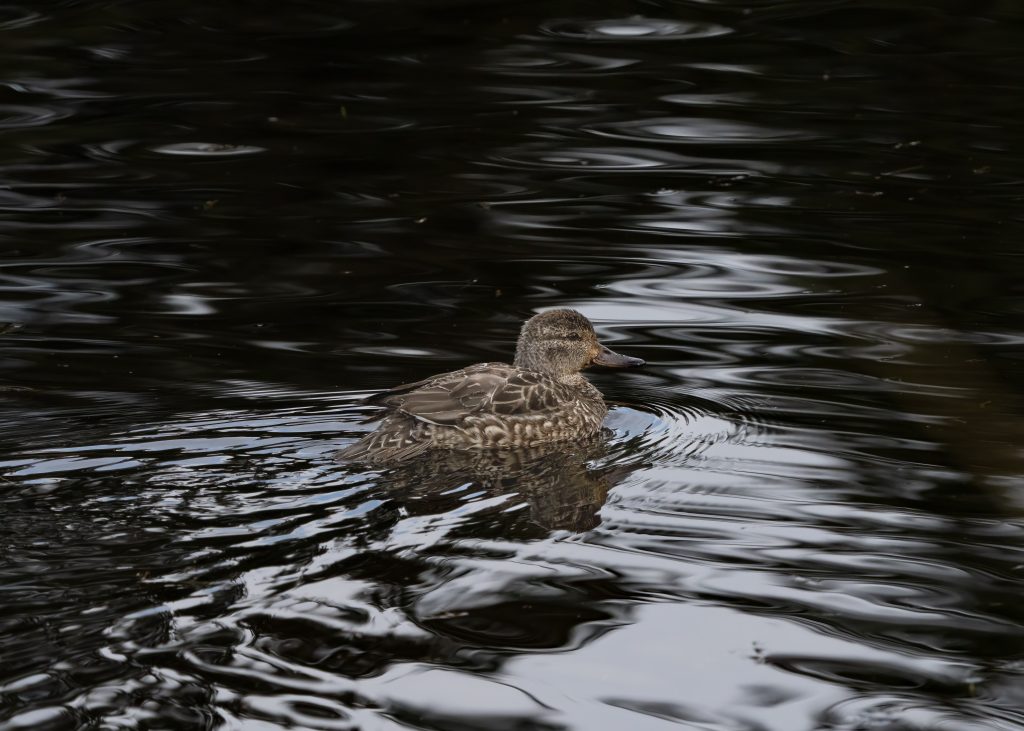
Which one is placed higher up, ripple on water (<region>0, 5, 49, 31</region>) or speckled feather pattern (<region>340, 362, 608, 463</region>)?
ripple on water (<region>0, 5, 49, 31</region>)

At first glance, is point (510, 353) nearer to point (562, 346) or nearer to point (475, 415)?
point (562, 346)

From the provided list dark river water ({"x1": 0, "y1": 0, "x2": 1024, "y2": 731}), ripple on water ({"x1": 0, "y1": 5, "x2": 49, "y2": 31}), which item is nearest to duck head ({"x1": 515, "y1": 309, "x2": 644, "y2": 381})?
dark river water ({"x1": 0, "y1": 0, "x2": 1024, "y2": 731})

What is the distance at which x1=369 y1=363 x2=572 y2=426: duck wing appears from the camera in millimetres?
7168

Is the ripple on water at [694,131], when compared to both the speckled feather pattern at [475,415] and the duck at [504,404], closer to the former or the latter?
the duck at [504,404]

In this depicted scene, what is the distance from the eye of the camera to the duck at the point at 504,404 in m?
7.12

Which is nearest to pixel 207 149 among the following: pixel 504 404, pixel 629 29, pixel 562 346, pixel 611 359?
pixel 629 29

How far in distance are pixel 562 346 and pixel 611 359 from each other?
0.29 metres

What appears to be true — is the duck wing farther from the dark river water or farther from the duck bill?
the duck bill

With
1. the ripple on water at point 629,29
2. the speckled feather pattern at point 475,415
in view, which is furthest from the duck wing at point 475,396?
the ripple on water at point 629,29

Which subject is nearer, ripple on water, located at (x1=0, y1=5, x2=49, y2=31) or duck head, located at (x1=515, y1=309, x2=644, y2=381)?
duck head, located at (x1=515, y1=309, x2=644, y2=381)

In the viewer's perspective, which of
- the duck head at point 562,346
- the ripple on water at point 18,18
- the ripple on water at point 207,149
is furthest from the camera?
the ripple on water at point 18,18

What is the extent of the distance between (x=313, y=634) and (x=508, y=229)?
6.36 m

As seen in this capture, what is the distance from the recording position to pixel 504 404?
7414 mm

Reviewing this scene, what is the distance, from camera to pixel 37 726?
4246mm
